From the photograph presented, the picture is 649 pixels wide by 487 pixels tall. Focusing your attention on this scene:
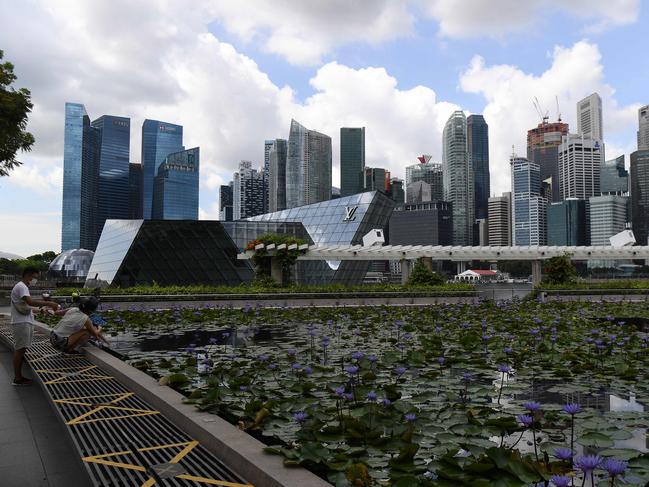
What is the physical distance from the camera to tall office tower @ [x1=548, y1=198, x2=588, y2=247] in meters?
184

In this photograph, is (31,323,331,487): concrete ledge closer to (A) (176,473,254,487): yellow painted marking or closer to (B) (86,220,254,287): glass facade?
Result: (A) (176,473,254,487): yellow painted marking

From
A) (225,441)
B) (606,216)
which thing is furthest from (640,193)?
(225,441)

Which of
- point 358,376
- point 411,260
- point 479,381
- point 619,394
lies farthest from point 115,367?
point 411,260

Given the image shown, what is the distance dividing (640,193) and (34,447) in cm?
20888

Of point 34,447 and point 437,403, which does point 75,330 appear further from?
point 437,403

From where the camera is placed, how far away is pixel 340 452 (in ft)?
12.1

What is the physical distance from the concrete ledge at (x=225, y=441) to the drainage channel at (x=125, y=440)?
2.6 inches

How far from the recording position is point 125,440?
4.33 metres

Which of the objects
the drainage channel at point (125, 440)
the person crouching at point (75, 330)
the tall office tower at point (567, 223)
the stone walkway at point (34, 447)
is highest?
the tall office tower at point (567, 223)

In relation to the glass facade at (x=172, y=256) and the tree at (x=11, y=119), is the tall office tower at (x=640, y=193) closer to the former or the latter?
A: the glass facade at (x=172, y=256)

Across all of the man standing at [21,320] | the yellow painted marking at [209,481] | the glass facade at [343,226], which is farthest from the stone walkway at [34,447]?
the glass facade at [343,226]

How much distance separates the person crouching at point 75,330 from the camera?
29.1ft

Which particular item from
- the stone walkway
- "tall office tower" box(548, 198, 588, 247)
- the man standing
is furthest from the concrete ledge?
"tall office tower" box(548, 198, 588, 247)

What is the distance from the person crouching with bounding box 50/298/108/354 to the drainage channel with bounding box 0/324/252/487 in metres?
1.82
